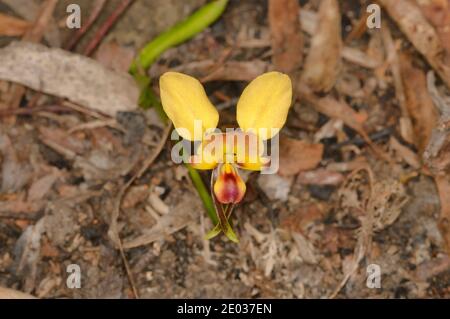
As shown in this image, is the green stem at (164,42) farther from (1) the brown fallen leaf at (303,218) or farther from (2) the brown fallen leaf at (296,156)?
(1) the brown fallen leaf at (303,218)

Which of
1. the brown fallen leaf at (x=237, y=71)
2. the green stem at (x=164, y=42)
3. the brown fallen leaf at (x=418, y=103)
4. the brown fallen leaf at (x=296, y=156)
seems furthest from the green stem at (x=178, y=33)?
the brown fallen leaf at (x=418, y=103)

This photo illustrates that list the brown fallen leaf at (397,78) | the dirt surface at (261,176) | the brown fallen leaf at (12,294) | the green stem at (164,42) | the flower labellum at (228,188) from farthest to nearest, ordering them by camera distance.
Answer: the brown fallen leaf at (397,78)
the green stem at (164,42)
the dirt surface at (261,176)
the brown fallen leaf at (12,294)
the flower labellum at (228,188)

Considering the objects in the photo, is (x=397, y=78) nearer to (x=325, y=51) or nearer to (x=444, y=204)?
(x=325, y=51)

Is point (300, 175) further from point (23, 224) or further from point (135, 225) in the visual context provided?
point (23, 224)

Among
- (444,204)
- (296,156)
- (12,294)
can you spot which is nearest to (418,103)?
(444,204)

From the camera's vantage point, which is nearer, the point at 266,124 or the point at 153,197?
the point at 266,124

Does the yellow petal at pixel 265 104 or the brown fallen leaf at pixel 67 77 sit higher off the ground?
the brown fallen leaf at pixel 67 77
